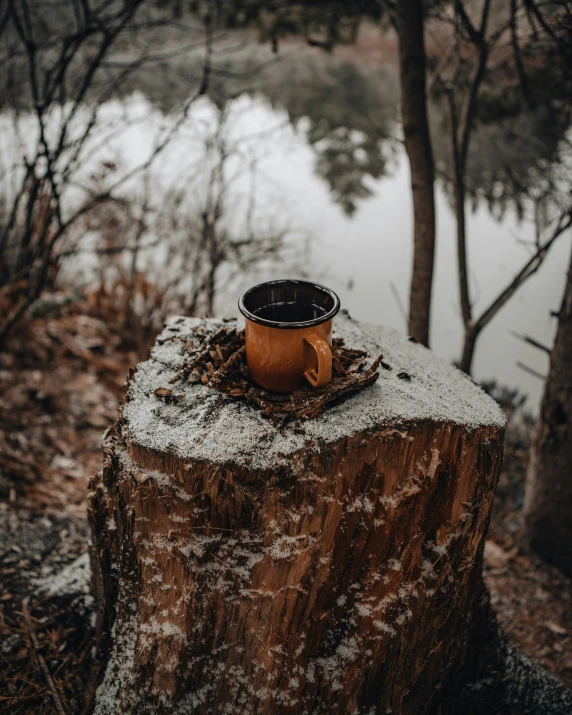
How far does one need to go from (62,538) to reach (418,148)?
2919mm

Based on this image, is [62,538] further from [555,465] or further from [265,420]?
[555,465]

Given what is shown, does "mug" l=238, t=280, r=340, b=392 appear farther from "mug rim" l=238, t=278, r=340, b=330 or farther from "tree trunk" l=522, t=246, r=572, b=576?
"tree trunk" l=522, t=246, r=572, b=576

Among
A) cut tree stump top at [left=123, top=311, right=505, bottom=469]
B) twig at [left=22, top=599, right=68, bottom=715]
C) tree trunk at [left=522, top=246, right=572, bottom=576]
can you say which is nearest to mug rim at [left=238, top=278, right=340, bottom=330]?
cut tree stump top at [left=123, top=311, right=505, bottom=469]

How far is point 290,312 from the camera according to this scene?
1.82m

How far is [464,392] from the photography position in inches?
71.6

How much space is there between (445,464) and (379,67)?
44.4ft

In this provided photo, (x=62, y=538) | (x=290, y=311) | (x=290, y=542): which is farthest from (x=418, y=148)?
(x=62, y=538)

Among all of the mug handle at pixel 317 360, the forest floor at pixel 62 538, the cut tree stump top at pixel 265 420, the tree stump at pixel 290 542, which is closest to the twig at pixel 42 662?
the forest floor at pixel 62 538

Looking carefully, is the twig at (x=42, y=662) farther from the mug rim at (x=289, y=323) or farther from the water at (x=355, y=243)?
the water at (x=355, y=243)

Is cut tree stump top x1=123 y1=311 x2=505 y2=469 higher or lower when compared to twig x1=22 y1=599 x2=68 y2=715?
higher

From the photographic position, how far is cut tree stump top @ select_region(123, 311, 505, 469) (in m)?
1.50

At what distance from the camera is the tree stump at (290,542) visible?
1518 millimetres

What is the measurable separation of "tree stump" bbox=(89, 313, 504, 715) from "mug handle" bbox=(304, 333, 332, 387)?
0.12 m

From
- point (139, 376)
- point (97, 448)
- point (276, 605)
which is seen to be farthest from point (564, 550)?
→ point (97, 448)
